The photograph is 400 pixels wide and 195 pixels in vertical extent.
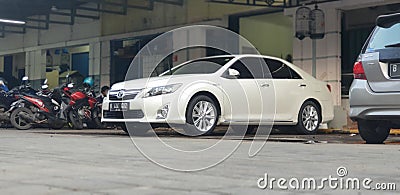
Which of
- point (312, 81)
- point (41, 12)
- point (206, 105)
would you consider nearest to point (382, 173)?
point (206, 105)

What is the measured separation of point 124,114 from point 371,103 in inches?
142

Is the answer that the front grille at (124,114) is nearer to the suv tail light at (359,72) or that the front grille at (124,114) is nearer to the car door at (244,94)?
the car door at (244,94)

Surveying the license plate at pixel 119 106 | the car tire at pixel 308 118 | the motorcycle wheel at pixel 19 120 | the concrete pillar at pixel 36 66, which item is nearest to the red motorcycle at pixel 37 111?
the motorcycle wheel at pixel 19 120

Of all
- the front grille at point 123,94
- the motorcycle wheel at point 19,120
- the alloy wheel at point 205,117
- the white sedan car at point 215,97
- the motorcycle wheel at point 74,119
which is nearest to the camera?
the white sedan car at point 215,97

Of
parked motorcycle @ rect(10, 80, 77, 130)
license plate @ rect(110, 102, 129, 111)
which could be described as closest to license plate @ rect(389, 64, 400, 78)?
license plate @ rect(110, 102, 129, 111)

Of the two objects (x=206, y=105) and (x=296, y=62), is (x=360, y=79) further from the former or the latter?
(x=296, y=62)

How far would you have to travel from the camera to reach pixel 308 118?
32.6 ft

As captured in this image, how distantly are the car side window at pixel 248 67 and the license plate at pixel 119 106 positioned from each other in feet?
5.31

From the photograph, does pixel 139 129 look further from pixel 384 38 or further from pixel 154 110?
pixel 384 38

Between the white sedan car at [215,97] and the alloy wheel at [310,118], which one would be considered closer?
the white sedan car at [215,97]

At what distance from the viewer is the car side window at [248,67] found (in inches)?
348

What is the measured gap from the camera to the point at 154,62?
6648mm
